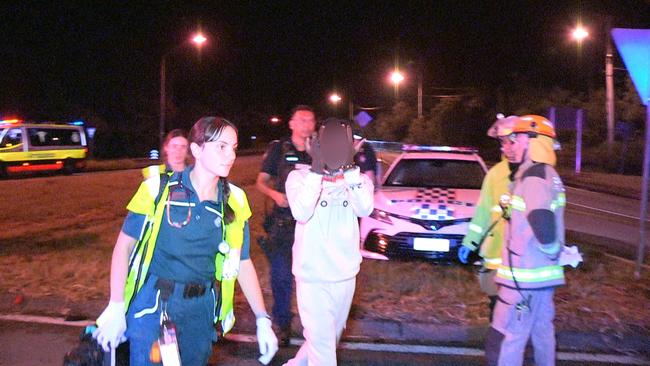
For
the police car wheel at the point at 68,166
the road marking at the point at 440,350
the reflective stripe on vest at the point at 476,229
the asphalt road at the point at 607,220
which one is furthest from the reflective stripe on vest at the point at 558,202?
the police car wheel at the point at 68,166

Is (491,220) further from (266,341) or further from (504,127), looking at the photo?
(266,341)

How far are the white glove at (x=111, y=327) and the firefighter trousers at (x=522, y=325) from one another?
242 cm

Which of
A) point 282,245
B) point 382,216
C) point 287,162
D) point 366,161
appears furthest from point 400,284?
point 287,162

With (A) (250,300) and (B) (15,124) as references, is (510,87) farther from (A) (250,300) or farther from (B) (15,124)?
(A) (250,300)

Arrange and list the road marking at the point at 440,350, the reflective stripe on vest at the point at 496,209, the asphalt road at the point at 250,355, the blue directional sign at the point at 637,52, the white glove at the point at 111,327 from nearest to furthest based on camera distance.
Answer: the white glove at the point at 111,327
the reflective stripe on vest at the point at 496,209
the asphalt road at the point at 250,355
the road marking at the point at 440,350
the blue directional sign at the point at 637,52

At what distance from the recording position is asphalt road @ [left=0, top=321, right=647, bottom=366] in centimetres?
541

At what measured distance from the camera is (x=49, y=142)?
27.8 meters

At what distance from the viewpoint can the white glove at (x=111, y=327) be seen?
2.74 m

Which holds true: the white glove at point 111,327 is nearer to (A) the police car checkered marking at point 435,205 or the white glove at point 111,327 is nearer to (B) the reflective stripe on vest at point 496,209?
(B) the reflective stripe on vest at point 496,209

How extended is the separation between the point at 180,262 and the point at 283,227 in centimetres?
255

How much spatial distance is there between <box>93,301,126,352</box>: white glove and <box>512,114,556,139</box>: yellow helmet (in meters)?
2.66

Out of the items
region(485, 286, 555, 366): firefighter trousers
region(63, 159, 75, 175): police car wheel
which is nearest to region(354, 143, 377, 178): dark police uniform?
region(485, 286, 555, 366): firefighter trousers

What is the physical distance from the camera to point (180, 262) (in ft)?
9.71

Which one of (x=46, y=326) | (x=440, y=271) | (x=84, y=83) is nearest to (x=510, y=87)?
(x=84, y=83)
